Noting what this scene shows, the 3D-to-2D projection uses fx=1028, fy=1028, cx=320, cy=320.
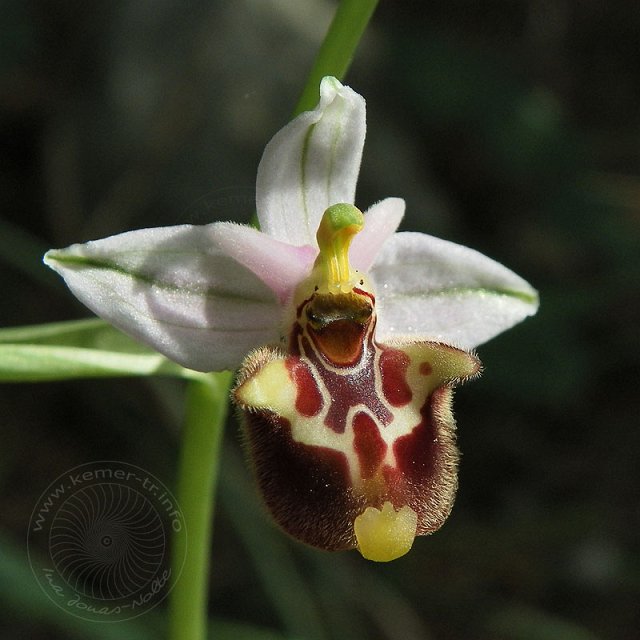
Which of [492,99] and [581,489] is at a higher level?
[492,99]

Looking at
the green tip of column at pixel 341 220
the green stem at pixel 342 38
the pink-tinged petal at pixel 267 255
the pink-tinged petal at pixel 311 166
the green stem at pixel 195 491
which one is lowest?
the green stem at pixel 195 491

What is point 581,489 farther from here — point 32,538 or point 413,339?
point 413,339

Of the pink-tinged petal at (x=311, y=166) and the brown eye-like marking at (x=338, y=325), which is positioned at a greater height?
the pink-tinged petal at (x=311, y=166)

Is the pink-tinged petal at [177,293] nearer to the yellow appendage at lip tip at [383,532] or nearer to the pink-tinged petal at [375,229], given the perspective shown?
the pink-tinged petal at [375,229]

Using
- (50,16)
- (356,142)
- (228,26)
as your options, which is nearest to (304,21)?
(228,26)

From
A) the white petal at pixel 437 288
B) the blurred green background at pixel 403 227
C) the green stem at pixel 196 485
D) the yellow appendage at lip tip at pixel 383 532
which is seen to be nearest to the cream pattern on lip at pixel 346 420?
the yellow appendage at lip tip at pixel 383 532

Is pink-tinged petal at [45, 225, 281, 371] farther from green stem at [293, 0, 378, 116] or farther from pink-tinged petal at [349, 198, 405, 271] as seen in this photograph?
green stem at [293, 0, 378, 116]

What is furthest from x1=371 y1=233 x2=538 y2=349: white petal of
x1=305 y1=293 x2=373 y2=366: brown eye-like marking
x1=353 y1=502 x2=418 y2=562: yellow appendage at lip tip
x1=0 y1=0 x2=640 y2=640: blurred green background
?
x1=0 y1=0 x2=640 y2=640: blurred green background

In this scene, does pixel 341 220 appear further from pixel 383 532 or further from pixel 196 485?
pixel 196 485
